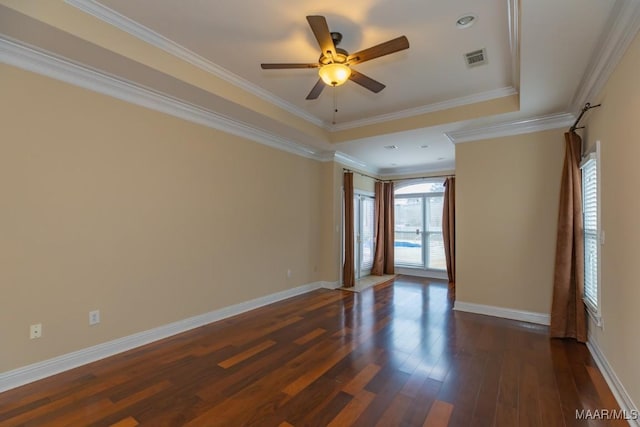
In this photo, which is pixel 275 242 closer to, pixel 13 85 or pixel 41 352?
pixel 41 352

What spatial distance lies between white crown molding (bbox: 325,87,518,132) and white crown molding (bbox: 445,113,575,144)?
53cm

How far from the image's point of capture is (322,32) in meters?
2.14

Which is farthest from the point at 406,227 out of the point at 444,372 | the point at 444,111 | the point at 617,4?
the point at 617,4

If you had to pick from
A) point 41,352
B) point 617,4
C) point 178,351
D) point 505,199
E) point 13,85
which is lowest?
point 178,351

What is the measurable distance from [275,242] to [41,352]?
3002mm

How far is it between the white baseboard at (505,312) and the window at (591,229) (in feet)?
2.52

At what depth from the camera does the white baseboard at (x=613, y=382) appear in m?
2.02

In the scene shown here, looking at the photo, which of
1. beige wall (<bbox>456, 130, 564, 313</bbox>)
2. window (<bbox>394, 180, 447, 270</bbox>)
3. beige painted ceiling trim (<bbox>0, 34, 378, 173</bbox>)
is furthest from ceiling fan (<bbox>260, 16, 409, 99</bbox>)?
window (<bbox>394, 180, 447, 270</bbox>)

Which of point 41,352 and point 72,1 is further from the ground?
point 72,1

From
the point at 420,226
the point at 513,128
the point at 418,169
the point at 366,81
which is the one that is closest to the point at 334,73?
the point at 366,81

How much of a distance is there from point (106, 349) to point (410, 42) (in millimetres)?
4143

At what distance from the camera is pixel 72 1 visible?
7.20ft

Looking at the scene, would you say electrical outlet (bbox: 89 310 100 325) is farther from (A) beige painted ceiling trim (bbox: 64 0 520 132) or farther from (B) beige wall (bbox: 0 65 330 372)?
(A) beige painted ceiling trim (bbox: 64 0 520 132)

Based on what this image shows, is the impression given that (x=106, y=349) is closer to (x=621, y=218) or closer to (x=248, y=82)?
(x=248, y=82)
